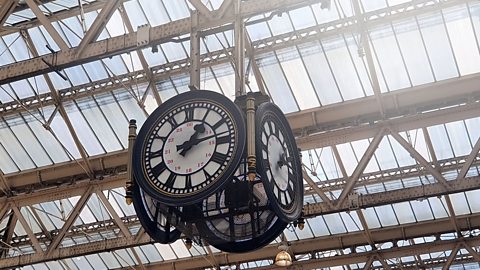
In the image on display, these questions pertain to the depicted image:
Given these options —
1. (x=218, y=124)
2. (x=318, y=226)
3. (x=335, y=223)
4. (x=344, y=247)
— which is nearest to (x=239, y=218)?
(x=218, y=124)

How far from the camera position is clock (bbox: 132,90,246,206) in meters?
5.84

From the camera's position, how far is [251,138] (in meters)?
5.94

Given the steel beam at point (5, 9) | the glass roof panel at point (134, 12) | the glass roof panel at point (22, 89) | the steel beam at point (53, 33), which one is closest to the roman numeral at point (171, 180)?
the steel beam at point (53, 33)

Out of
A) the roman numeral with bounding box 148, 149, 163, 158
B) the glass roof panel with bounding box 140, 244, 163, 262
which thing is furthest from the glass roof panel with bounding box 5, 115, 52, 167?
the roman numeral with bounding box 148, 149, 163, 158

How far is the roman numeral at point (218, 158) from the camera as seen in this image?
5926 mm

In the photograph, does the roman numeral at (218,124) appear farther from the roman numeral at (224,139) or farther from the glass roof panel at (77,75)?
the glass roof panel at (77,75)

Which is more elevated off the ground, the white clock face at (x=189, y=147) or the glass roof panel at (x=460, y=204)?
the glass roof panel at (x=460, y=204)

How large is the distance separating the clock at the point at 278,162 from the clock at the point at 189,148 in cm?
25

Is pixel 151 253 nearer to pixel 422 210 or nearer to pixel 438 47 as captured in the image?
pixel 422 210

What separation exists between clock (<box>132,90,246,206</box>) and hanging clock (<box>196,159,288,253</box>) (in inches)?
11.0

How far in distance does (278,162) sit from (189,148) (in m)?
0.86

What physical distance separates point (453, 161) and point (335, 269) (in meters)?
8.21

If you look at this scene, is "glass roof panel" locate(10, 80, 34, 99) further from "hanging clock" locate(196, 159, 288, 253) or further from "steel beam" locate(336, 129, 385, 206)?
"hanging clock" locate(196, 159, 288, 253)

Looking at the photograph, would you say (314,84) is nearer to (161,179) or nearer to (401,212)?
(401,212)
